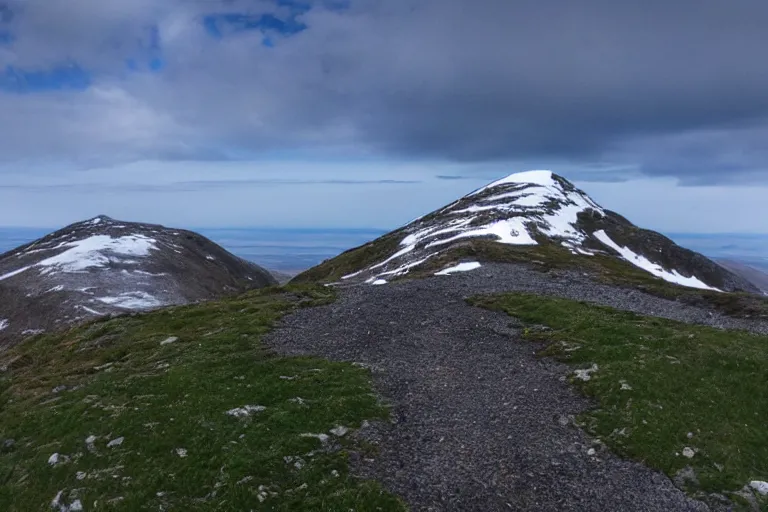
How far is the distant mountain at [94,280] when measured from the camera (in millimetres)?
114062

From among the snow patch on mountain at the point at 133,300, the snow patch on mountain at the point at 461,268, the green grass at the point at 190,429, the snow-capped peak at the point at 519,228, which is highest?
the snow-capped peak at the point at 519,228

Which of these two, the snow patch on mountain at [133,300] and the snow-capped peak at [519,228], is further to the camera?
the snow patch on mountain at [133,300]

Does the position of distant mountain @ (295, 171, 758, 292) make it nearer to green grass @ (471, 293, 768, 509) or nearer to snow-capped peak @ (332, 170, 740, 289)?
snow-capped peak @ (332, 170, 740, 289)

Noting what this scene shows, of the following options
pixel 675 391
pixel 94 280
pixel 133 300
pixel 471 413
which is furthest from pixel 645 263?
pixel 94 280

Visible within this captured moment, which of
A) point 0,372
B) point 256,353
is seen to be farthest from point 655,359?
point 0,372

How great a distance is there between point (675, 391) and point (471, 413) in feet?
33.3

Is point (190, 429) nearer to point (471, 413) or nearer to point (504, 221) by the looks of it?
point (471, 413)

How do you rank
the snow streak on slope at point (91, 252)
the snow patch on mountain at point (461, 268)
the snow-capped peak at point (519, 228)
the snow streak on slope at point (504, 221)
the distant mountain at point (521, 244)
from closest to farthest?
the snow patch on mountain at point (461, 268) < the distant mountain at point (521, 244) < the snow-capped peak at point (519, 228) < the snow streak on slope at point (504, 221) < the snow streak on slope at point (91, 252)

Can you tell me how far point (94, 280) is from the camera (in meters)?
138

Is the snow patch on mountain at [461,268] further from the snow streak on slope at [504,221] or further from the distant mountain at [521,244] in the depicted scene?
the snow streak on slope at [504,221]

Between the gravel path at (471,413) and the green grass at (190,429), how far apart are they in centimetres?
179

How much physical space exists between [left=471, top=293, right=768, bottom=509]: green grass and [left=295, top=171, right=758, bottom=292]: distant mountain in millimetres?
31518

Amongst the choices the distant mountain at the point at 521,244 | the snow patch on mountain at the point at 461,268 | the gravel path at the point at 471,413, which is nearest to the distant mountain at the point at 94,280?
the distant mountain at the point at 521,244

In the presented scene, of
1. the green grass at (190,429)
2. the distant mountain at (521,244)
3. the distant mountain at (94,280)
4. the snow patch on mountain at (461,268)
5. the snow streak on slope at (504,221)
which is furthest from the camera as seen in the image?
the distant mountain at (94,280)
